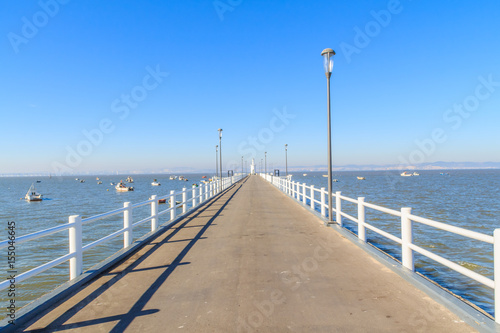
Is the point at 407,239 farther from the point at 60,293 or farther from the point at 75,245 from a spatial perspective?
the point at 75,245

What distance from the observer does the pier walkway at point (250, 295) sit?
12.9 ft

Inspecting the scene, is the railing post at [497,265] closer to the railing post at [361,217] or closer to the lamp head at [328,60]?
the railing post at [361,217]

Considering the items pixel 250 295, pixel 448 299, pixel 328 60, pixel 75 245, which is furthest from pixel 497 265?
pixel 328 60

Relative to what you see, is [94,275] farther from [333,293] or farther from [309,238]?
[309,238]

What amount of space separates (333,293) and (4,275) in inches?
502

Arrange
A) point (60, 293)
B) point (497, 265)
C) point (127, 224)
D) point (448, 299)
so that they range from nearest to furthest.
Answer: point (497, 265), point (448, 299), point (60, 293), point (127, 224)

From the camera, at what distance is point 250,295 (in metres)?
4.81

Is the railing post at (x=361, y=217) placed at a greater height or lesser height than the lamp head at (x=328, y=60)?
lesser

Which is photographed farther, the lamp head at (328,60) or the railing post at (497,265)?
the lamp head at (328,60)

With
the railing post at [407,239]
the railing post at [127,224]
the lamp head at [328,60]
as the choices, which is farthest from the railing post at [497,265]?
the lamp head at [328,60]

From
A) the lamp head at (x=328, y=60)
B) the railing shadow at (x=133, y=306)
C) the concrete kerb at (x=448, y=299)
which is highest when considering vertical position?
the lamp head at (x=328, y=60)

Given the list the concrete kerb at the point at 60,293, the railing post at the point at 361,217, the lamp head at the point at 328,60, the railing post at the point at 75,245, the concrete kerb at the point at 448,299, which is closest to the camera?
the concrete kerb at the point at 448,299

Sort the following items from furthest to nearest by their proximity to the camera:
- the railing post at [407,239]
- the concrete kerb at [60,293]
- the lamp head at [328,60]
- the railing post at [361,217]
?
the lamp head at [328,60] → the railing post at [361,217] → the railing post at [407,239] → the concrete kerb at [60,293]

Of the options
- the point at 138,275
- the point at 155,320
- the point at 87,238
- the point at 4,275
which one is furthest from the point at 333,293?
the point at 87,238
